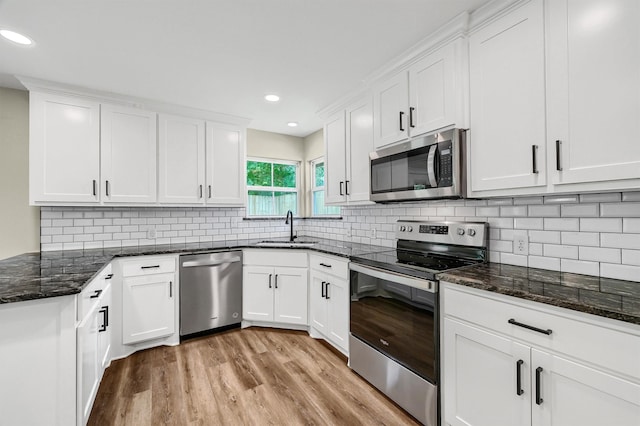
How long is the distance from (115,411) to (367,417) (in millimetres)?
1613

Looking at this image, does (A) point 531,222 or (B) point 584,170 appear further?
(A) point 531,222

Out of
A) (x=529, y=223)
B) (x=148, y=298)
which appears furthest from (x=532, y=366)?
(x=148, y=298)

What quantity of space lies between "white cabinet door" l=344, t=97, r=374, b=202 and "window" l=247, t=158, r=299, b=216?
61.2 inches

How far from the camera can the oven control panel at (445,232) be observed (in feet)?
6.49

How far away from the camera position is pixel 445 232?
2.19 m

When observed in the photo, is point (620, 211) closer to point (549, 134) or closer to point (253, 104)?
point (549, 134)

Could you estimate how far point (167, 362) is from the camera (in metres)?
2.51

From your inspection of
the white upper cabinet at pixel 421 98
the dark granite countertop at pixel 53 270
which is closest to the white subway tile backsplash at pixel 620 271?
the white upper cabinet at pixel 421 98

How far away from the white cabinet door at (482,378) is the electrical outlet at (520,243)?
694 mm

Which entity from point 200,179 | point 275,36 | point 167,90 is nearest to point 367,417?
point 275,36

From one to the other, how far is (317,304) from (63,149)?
8.99 ft

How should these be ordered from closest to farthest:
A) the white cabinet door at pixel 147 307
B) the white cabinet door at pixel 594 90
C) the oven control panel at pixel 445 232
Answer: the white cabinet door at pixel 594 90 → the oven control panel at pixel 445 232 → the white cabinet door at pixel 147 307

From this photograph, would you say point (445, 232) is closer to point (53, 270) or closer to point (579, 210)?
point (579, 210)

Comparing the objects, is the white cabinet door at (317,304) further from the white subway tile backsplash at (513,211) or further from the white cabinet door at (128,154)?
the white cabinet door at (128,154)
